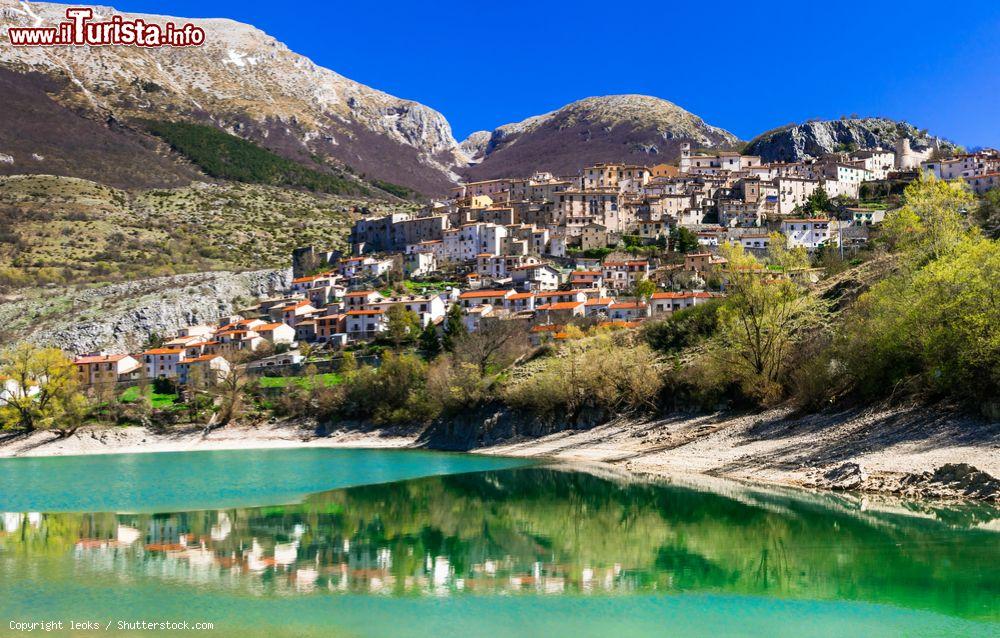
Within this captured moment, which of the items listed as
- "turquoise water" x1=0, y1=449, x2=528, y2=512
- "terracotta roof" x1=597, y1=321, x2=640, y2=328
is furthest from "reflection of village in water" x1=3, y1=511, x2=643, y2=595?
"terracotta roof" x1=597, y1=321, x2=640, y2=328

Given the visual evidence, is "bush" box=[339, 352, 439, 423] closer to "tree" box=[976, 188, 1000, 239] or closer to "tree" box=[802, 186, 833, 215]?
"tree" box=[976, 188, 1000, 239]

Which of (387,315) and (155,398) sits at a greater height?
(387,315)

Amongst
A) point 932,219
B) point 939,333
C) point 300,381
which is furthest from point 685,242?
point 939,333

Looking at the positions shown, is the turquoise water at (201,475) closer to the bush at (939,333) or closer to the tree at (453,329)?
the tree at (453,329)

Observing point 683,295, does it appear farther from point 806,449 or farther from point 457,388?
point 806,449

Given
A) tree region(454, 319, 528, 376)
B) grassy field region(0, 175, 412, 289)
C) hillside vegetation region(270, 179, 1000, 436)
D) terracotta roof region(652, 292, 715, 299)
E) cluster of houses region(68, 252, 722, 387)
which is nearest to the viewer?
hillside vegetation region(270, 179, 1000, 436)

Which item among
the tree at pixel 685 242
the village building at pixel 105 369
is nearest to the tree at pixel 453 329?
the tree at pixel 685 242

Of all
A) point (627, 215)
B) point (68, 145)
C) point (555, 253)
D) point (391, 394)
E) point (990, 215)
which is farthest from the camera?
point (68, 145)
